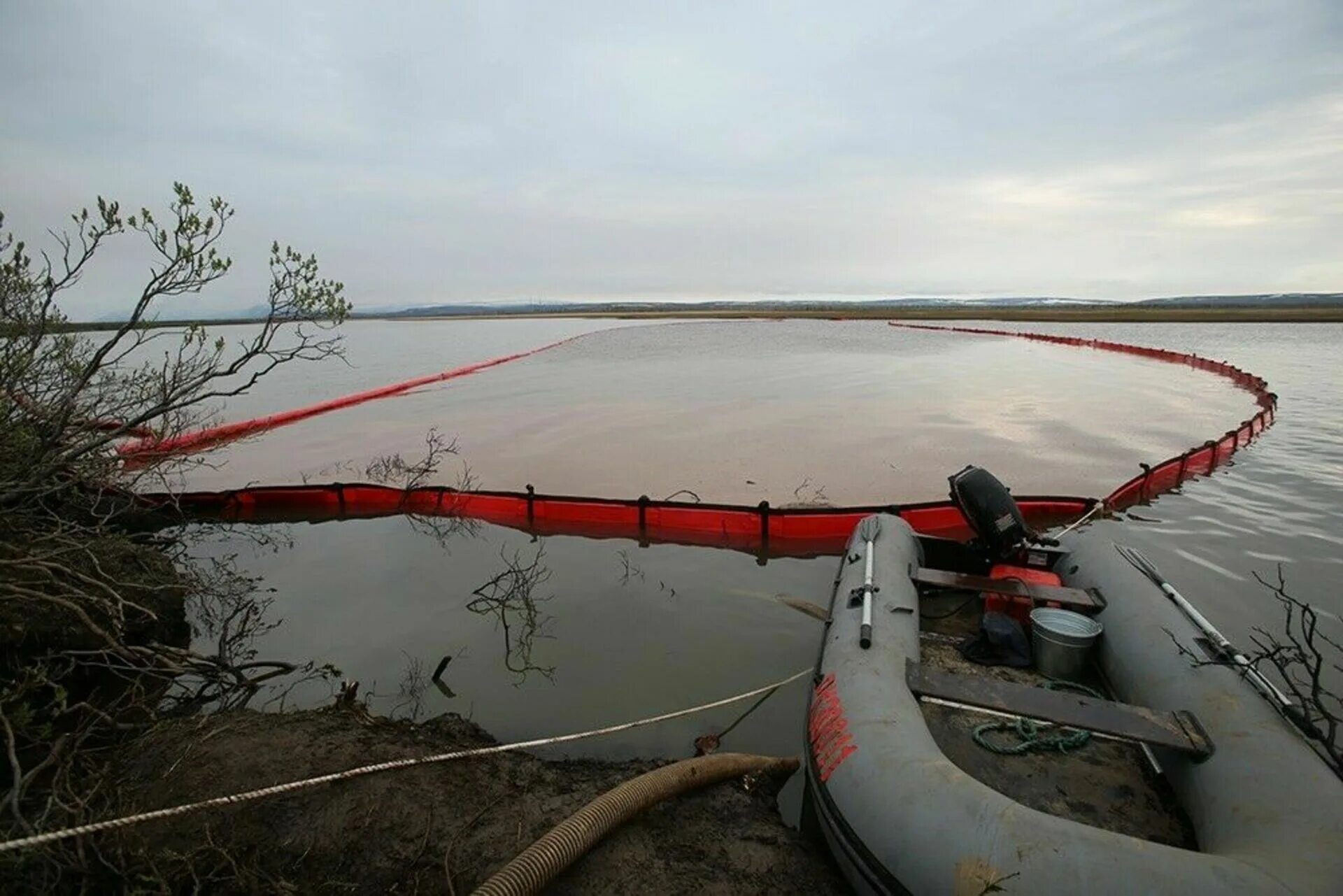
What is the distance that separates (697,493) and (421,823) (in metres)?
Answer: 6.69

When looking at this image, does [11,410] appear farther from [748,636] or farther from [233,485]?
[233,485]

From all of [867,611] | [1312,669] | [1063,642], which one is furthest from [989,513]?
[1312,669]

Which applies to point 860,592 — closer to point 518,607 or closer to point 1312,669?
point 1312,669

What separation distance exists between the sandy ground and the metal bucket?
1.90 m

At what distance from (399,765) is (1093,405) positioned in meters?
17.5

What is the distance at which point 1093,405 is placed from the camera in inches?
617

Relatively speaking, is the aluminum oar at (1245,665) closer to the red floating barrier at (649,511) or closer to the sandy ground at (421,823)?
the sandy ground at (421,823)

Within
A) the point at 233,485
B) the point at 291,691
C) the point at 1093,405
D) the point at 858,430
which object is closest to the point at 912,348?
the point at 1093,405

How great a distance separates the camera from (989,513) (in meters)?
4.98

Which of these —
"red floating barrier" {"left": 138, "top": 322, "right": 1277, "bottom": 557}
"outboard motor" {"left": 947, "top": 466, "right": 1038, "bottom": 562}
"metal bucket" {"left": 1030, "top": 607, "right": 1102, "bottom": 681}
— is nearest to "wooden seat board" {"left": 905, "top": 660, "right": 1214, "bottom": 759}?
"metal bucket" {"left": 1030, "top": 607, "right": 1102, "bottom": 681}

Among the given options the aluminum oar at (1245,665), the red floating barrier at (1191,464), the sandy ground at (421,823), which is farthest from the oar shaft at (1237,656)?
the red floating barrier at (1191,464)

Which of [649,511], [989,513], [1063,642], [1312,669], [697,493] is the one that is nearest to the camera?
[1312,669]

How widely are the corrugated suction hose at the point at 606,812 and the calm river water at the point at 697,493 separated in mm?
693

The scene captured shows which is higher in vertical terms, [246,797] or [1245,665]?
[1245,665]
